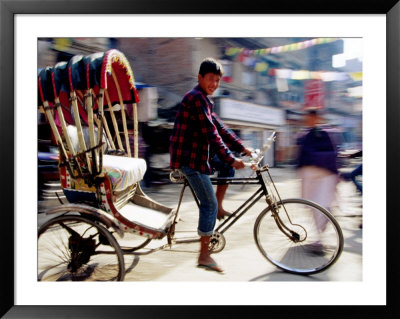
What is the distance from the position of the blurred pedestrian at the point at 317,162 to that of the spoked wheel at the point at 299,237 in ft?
1.36

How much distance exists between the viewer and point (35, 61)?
294 centimetres

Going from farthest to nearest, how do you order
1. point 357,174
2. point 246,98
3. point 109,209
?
Answer: point 246,98
point 357,174
point 109,209

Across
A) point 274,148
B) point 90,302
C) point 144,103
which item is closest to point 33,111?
point 144,103

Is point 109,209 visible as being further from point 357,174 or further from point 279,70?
point 357,174

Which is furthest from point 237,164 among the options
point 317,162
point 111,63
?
point 111,63

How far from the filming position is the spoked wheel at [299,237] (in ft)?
9.18

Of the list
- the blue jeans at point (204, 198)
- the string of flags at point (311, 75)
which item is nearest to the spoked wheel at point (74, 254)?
the blue jeans at point (204, 198)

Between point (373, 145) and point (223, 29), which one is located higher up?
point (223, 29)

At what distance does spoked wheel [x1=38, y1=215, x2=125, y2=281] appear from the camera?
2.63 m

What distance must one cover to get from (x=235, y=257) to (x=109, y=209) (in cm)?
131

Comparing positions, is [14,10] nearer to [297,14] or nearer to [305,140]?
[297,14]

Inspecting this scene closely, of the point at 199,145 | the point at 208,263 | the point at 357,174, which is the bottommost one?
the point at 208,263

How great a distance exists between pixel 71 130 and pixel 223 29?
174 cm

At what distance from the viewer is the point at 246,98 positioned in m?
3.54
